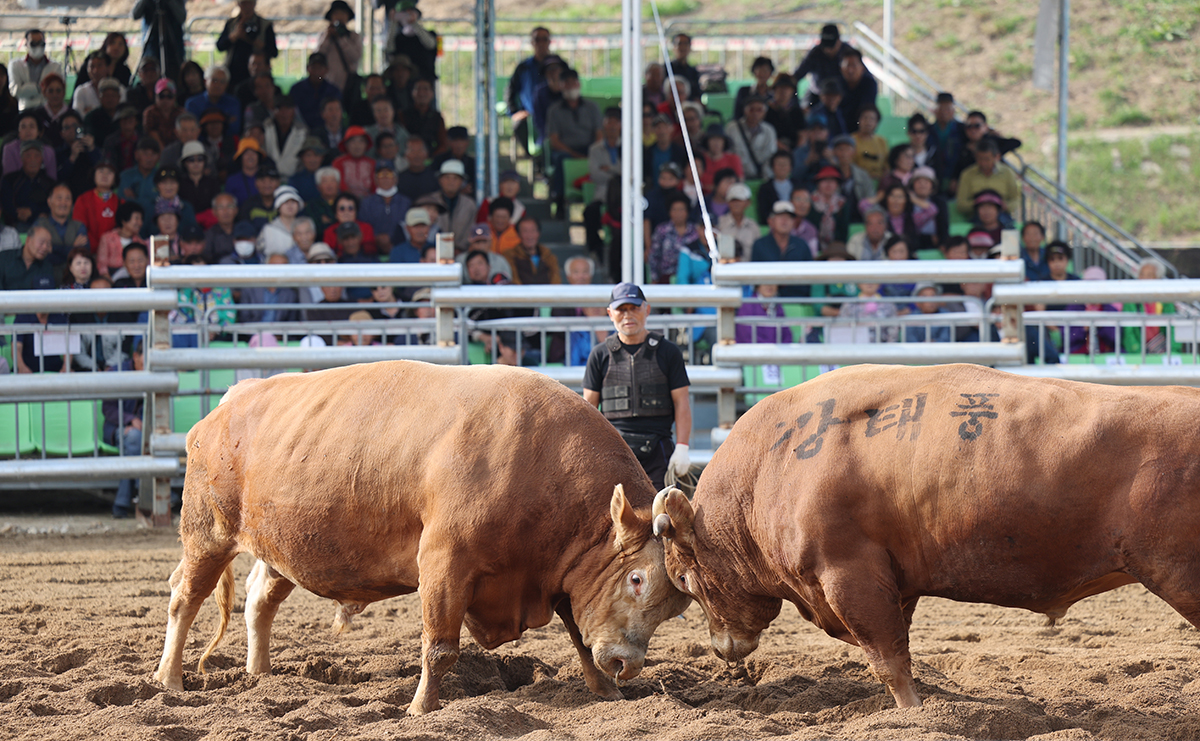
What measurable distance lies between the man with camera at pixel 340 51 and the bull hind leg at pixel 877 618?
10.8 metres

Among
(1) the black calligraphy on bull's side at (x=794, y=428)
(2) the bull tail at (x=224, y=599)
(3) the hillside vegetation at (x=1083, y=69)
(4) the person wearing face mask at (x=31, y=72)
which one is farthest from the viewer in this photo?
(3) the hillside vegetation at (x=1083, y=69)

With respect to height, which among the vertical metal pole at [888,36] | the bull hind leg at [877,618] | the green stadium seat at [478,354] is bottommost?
the bull hind leg at [877,618]

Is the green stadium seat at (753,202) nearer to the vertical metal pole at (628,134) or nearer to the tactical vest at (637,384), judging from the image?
the vertical metal pole at (628,134)

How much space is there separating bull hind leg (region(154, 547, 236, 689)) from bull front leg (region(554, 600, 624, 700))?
1534 millimetres

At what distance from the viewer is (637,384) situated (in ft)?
21.5

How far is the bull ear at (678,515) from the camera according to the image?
15.8 feet

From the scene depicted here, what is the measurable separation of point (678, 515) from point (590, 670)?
82 cm

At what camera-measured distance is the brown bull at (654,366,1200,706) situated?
164 inches

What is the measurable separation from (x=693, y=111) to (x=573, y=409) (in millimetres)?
9264

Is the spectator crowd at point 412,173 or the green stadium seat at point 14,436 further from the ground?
the spectator crowd at point 412,173

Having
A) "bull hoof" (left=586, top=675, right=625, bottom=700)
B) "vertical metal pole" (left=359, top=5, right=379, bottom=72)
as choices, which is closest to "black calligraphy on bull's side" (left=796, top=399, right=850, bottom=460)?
"bull hoof" (left=586, top=675, right=625, bottom=700)

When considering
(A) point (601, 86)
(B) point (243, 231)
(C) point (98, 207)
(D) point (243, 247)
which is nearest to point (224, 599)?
(D) point (243, 247)

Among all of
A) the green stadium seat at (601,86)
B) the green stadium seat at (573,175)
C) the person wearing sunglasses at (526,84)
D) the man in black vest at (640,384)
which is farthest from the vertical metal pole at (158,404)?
the green stadium seat at (601,86)

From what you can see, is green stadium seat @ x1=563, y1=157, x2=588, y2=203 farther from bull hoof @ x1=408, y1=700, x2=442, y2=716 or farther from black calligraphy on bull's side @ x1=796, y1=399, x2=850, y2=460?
bull hoof @ x1=408, y1=700, x2=442, y2=716
